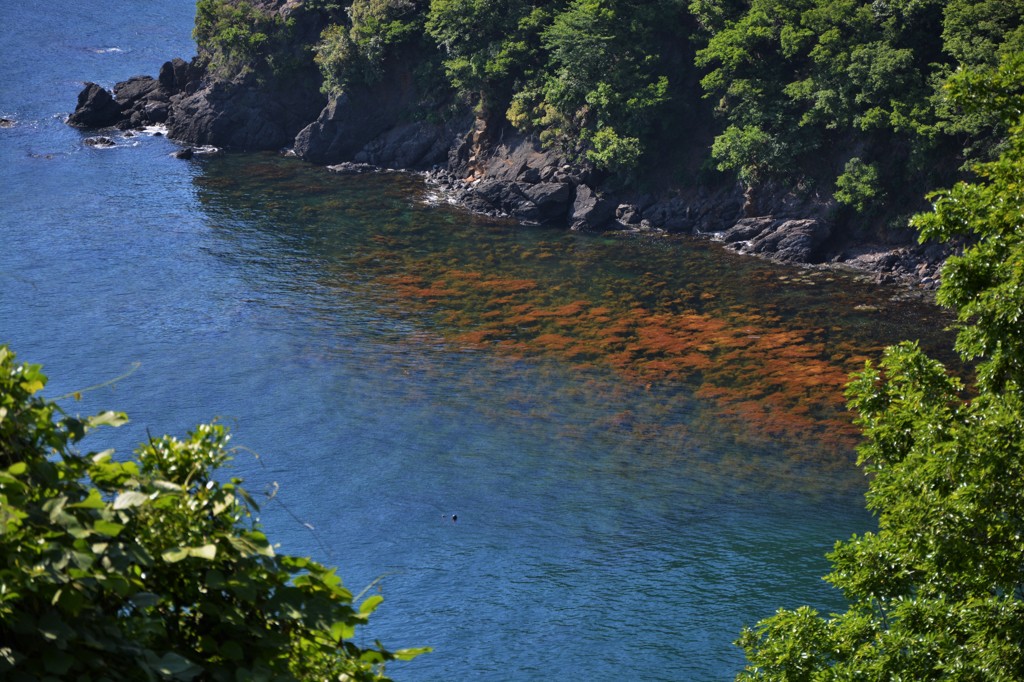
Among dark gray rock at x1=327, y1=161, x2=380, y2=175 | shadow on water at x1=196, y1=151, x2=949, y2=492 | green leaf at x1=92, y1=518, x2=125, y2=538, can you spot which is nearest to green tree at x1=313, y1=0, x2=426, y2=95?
dark gray rock at x1=327, y1=161, x2=380, y2=175

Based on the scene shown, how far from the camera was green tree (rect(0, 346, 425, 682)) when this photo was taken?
6.90 m

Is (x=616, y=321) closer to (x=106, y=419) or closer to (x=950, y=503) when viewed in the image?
(x=950, y=503)

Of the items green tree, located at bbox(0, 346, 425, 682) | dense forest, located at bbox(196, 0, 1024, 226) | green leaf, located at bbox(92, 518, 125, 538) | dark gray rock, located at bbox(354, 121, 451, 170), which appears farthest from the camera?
dark gray rock, located at bbox(354, 121, 451, 170)

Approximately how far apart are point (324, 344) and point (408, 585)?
20.0 metres

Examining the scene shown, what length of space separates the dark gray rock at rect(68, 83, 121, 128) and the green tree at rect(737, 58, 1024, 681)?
260 ft

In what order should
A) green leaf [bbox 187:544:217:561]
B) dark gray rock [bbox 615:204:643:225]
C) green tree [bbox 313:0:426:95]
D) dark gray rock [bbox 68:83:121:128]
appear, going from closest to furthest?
1. green leaf [bbox 187:544:217:561]
2. dark gray rock [bbox 615:204:643:225]
3. green tree [bbox 313:0:426:95]
4. dark gray rock [bbox 68:83:121:128]

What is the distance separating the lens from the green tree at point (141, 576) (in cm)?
690

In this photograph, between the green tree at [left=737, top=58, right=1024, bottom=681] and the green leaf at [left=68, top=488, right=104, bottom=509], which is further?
the green tree at [left=737, top=58, right=1024, bottom=681]

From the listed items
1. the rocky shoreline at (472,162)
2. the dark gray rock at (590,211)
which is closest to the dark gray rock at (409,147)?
the rocky shoreline at (472,162)

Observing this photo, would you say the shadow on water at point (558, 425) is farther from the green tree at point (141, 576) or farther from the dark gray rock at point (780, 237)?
the green tree at point (141, 576)

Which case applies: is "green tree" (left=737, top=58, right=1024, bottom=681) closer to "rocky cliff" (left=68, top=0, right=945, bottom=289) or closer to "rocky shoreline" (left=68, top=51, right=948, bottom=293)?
"rocky shoreline" (left=68, top=51, right=948, bottom=293)

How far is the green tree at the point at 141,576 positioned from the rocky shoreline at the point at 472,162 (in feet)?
170

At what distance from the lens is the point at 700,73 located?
68625 mm

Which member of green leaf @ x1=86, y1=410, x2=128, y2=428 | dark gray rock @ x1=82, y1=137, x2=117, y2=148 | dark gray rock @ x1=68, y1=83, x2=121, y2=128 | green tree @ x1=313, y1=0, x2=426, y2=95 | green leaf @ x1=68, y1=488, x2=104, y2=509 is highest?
green tree @ x1=313, y1=0, x2=426, y2=95
